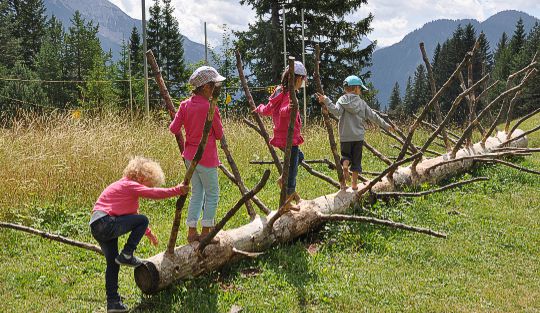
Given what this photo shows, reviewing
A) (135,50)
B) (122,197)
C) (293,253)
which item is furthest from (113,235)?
(135,50)

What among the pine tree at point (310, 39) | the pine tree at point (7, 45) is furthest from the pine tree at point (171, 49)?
the pine tree at point (310, 39)

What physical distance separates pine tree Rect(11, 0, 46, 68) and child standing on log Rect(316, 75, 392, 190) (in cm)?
5013

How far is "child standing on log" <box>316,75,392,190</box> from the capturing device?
6.33 metres

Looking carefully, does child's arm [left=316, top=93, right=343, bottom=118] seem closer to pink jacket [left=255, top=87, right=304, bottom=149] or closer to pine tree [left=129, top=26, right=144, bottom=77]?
pink jacket [left=255, top=87, right=304, bottom=149]

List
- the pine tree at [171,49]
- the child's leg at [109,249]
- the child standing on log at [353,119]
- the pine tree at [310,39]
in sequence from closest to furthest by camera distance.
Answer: the child's leg at [109,249]
the child standing on log at [353,119]
the pine tree at [310,39]
the pine tree at [171,49]

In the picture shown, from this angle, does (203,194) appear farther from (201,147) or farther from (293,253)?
(293,253)

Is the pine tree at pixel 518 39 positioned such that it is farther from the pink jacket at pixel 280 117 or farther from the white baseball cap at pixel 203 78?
the white baseball cap at pixel 203 78

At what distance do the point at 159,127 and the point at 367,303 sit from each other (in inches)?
318

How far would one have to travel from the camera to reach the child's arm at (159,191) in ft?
12.3

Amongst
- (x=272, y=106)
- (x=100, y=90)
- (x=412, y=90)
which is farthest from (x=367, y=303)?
(x=412, y=90)

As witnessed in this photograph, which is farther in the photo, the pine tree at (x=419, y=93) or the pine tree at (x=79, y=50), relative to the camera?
the pine tree at (x=419, y=93)

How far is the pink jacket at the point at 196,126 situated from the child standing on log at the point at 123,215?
58 centimetres

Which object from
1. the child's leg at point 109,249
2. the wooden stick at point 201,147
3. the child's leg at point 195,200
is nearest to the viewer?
the wooden stick at point 201,147

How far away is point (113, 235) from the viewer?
383 centimetres
